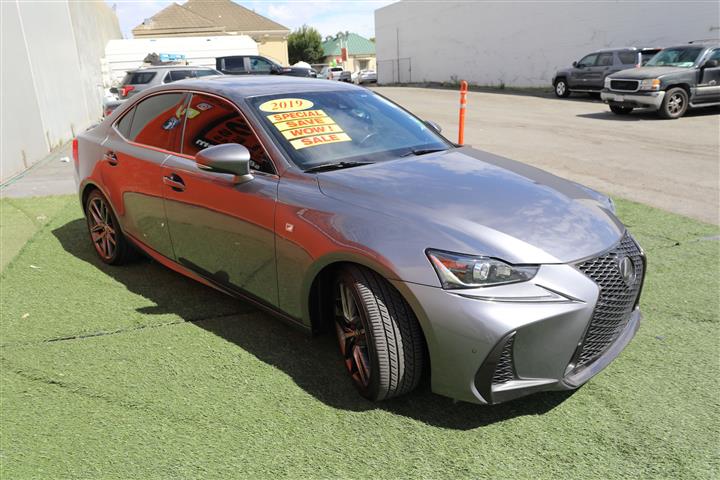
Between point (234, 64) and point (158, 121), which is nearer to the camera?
point (158, 121)

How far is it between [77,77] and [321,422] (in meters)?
16.4

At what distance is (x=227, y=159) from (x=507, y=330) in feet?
5.77

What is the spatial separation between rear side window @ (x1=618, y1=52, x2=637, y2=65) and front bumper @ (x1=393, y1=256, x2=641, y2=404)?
1912 cm

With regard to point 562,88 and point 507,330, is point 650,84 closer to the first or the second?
point 562,88

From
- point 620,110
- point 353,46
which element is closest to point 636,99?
point 620,110

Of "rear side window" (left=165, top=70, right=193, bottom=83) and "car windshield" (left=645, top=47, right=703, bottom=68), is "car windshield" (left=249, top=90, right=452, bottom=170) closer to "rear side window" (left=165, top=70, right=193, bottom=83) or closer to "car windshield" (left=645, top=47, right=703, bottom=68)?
"rear side window" (left=165, top=70, right=193, bottom=83)

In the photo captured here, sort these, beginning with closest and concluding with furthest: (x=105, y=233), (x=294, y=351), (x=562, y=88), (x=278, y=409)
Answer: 1. (x=278, y=409)
2. (x=294, y=351)
3. (x=105, y=233)
4. (x=562, y=88)

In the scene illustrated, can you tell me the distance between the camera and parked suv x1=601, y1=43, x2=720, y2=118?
14.4m

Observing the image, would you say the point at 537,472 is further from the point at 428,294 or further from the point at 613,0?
the point at 613,0

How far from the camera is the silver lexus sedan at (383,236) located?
2.53 m

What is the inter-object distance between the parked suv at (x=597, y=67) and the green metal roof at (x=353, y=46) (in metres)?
70.2

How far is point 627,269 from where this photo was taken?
9.29 ft

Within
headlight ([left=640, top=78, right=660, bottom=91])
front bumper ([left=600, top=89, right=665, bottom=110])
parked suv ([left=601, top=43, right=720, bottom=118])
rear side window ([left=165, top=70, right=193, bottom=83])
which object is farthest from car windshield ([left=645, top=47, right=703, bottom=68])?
rear side window ([left=165, top=70, right=193, bottom=83])

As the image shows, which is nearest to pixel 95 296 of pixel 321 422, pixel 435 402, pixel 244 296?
pixel 244 296
